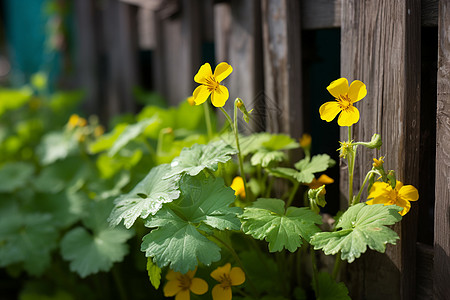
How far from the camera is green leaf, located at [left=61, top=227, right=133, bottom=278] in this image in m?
1.83

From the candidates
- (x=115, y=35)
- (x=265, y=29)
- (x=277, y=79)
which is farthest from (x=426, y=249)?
(x=115, y=35)

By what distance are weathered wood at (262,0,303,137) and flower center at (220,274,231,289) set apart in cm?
70

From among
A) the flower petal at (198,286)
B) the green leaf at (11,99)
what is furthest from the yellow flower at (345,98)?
the green leaf at (11,99)

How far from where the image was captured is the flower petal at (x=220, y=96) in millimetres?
1485

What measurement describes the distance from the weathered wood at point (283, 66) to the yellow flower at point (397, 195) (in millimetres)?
592

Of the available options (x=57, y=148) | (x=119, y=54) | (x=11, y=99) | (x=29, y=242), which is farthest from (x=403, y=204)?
(x=11, y=99)

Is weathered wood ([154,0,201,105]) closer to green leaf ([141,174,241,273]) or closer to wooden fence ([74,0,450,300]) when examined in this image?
wooden fence ([74,0,450,300])

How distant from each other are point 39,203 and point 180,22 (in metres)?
1.35

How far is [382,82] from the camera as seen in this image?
60.1 inches

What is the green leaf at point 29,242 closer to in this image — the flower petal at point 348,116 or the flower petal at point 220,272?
the flower petal at point 220,272

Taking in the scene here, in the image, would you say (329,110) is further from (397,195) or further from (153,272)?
(153,272)

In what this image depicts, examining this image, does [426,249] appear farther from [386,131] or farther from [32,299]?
[32,299]

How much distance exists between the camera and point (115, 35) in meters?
3.51

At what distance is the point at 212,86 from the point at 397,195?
26.6 inches
